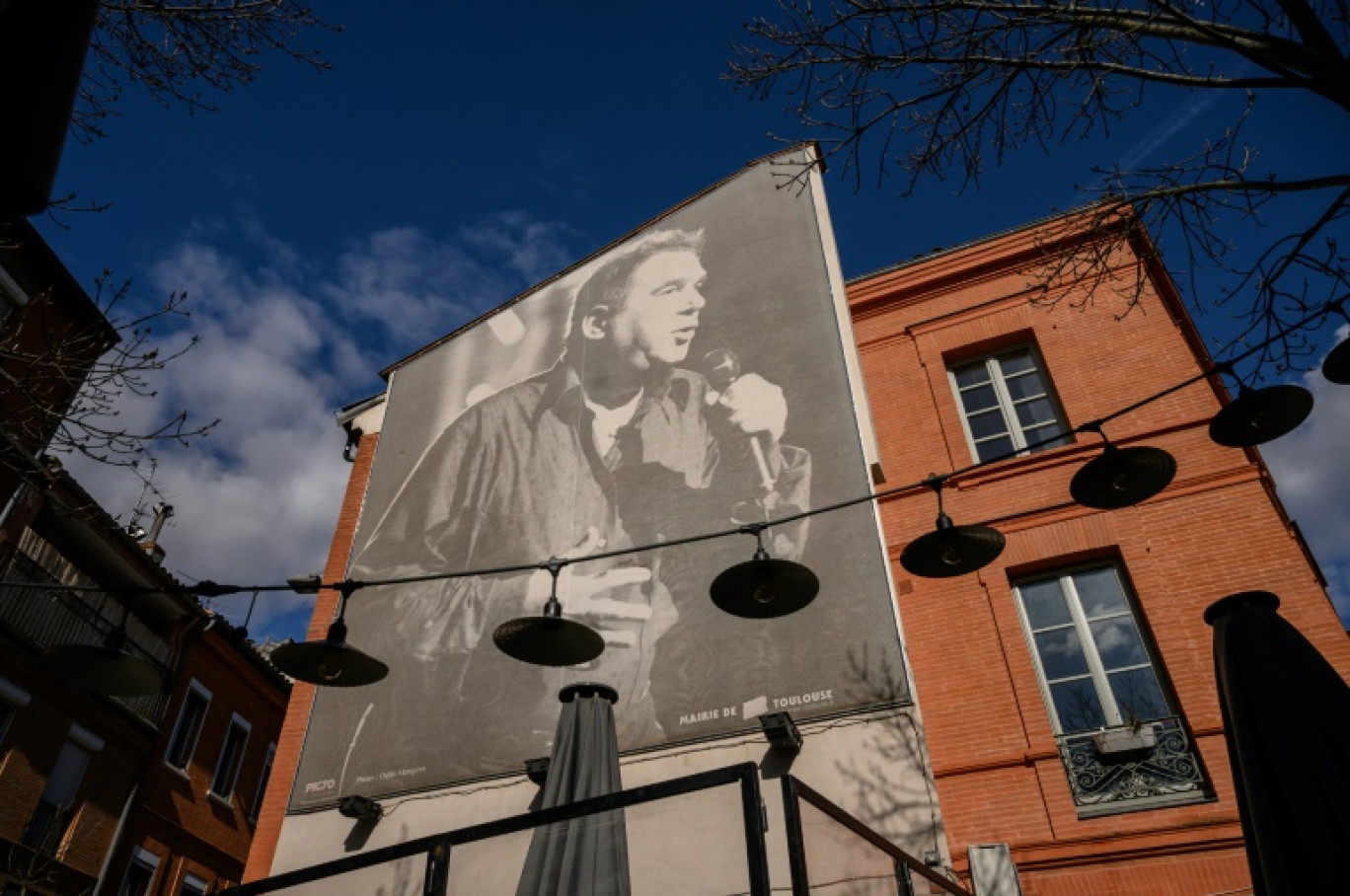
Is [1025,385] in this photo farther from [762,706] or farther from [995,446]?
[762,706]

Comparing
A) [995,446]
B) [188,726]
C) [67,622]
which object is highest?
[67,622]

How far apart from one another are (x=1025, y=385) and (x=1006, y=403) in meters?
0.42

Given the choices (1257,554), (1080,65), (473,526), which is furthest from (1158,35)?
(473,526)

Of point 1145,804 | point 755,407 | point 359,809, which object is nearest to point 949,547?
point 1145,804

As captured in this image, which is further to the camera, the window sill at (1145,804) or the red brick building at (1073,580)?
the red brick building at (1073,580)

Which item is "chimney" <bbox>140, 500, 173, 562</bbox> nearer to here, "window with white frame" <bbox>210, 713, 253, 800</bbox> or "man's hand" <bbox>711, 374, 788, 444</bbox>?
"window with white frame" <bbox>210, 713, 253, 800</bbox>

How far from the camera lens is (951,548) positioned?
6.03 meters

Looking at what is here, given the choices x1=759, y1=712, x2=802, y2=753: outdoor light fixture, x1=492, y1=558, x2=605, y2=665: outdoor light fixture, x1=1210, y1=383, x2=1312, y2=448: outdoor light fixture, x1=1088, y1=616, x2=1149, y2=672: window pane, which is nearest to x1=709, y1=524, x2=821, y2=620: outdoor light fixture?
x1=492, y1=558, x2=605, y2=665: outdoor light fixture

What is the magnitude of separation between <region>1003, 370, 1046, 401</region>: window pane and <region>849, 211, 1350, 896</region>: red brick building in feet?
0.10

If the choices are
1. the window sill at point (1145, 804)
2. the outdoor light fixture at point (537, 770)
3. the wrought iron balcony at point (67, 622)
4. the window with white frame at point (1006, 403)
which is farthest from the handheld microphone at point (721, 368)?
the wrought iron balcony at point (67, 622)

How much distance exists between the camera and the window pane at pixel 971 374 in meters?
12.0

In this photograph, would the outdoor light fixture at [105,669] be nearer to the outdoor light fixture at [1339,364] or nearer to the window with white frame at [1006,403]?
the outdoor light fixture at [1339,364]

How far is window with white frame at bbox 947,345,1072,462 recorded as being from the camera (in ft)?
36.3

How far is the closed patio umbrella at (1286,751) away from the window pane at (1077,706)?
4.07 m
